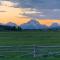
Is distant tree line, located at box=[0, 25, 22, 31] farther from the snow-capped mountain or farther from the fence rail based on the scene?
the fence rail

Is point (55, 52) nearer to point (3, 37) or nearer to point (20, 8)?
point (20, 8)

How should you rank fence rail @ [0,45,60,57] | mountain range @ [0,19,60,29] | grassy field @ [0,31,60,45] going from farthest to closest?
1. grassy field @ [0,31,60,45]
2. mountain range @ [0,19,60,29]
3. fence rail @ [0,45,60,57]

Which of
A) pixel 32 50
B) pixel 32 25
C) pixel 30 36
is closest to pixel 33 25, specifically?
pixel 32 25

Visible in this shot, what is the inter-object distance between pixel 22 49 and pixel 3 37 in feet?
34.8

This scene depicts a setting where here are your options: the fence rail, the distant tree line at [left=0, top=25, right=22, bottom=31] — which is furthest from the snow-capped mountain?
the fence rail

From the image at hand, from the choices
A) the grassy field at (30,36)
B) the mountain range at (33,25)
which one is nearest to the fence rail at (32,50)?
the mountain range at (33,25)

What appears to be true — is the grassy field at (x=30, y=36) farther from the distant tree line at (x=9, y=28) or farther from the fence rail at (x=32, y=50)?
the fence rail at (x=32, y=50)

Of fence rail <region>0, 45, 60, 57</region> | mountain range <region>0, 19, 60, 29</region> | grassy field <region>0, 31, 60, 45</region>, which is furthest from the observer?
grassy field <region>0, 31, 60, 45</region>

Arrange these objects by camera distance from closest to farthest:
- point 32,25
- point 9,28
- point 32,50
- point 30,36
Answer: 1. point 32,50
2. point 32,25
3. point 9,28
4. point 30,36

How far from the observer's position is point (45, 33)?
24.3 metres

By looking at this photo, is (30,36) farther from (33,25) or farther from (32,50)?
(32,50)

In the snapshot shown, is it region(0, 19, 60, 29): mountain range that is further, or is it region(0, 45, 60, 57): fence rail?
region(0, 19, 60, 29): mountain range

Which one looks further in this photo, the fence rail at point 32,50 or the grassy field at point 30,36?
the grassy field at point 30,36

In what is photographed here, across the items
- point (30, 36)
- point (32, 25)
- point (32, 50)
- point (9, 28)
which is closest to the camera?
point (32, 50)
